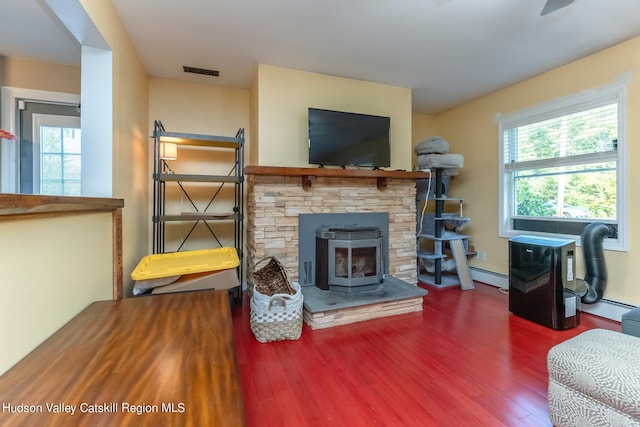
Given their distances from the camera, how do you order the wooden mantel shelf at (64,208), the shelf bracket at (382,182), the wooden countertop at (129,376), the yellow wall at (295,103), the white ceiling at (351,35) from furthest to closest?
the shelf bracket at (382,182), the yellow wall at (295,103), the white ceiling at (351,35), the wooden mantel shelf at (64,208), the wooden countertop at (129,376)

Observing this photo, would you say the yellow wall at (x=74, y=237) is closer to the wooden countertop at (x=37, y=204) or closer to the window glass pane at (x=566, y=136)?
the wooden countertop at (x=37, y=204)

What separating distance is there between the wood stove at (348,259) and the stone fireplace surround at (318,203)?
0.94ft

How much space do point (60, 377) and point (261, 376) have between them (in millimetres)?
1079

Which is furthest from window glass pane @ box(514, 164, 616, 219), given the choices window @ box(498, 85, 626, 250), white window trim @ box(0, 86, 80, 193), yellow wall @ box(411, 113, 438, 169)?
white window trim @ box(0, 86, 80, 193)

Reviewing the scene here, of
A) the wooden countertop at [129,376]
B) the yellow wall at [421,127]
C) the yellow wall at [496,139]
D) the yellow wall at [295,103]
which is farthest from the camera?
the yellow wall at [421,127]

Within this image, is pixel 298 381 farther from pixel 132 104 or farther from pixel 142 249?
pixel 132 104

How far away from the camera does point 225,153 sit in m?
3.47

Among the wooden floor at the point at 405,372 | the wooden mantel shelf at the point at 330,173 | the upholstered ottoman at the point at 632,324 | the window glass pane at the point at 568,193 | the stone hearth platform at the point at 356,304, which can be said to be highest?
the wooden mantel shelf at the point at 330,173

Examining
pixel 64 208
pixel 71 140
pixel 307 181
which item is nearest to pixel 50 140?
pixel 71 140

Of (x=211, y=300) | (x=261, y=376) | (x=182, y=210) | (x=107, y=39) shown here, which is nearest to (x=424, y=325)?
(x=261, y=376)

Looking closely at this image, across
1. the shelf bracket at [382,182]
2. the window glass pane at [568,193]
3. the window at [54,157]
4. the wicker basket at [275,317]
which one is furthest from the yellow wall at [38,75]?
the window glass pane at [568,193]

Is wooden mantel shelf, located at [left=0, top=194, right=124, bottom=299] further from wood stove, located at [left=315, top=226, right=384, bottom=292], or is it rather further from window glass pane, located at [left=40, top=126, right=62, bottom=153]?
wood stove, located at [left=315, top=226, right=384, bottom=292]

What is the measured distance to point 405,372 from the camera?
5.94ft

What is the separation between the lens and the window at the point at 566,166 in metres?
2.64
